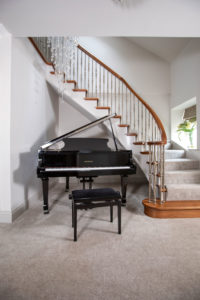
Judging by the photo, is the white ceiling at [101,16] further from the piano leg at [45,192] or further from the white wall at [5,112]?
the piano leg at [45,192]

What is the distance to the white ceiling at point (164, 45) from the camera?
469 cm

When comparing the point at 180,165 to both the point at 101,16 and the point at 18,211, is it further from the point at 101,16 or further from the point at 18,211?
the point at 18,211

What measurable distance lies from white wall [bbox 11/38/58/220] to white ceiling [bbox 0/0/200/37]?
569mm

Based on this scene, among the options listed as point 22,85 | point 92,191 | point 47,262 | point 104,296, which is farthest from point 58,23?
point 104,296

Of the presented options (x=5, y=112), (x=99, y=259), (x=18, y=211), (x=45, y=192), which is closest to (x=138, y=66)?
(x=5, y=112)

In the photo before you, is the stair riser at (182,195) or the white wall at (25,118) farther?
the stair riser at (182,195)

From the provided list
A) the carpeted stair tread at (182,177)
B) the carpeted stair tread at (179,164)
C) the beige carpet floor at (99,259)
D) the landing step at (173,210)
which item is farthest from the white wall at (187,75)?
the beige carpet floor at (99,259)

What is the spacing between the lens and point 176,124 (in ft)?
17.4

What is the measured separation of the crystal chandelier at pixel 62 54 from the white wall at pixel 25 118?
0.32m

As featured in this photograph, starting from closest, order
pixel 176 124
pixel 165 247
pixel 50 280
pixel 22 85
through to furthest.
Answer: pixel 50 280 → pixel 165 247 → pixel 22 85 → pixel 176 124

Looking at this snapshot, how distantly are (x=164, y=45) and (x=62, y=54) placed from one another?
2779mm

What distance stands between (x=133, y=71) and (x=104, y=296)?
5.53 meters

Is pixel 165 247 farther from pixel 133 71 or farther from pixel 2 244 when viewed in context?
pixel 133 71

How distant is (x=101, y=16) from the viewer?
219 cm
